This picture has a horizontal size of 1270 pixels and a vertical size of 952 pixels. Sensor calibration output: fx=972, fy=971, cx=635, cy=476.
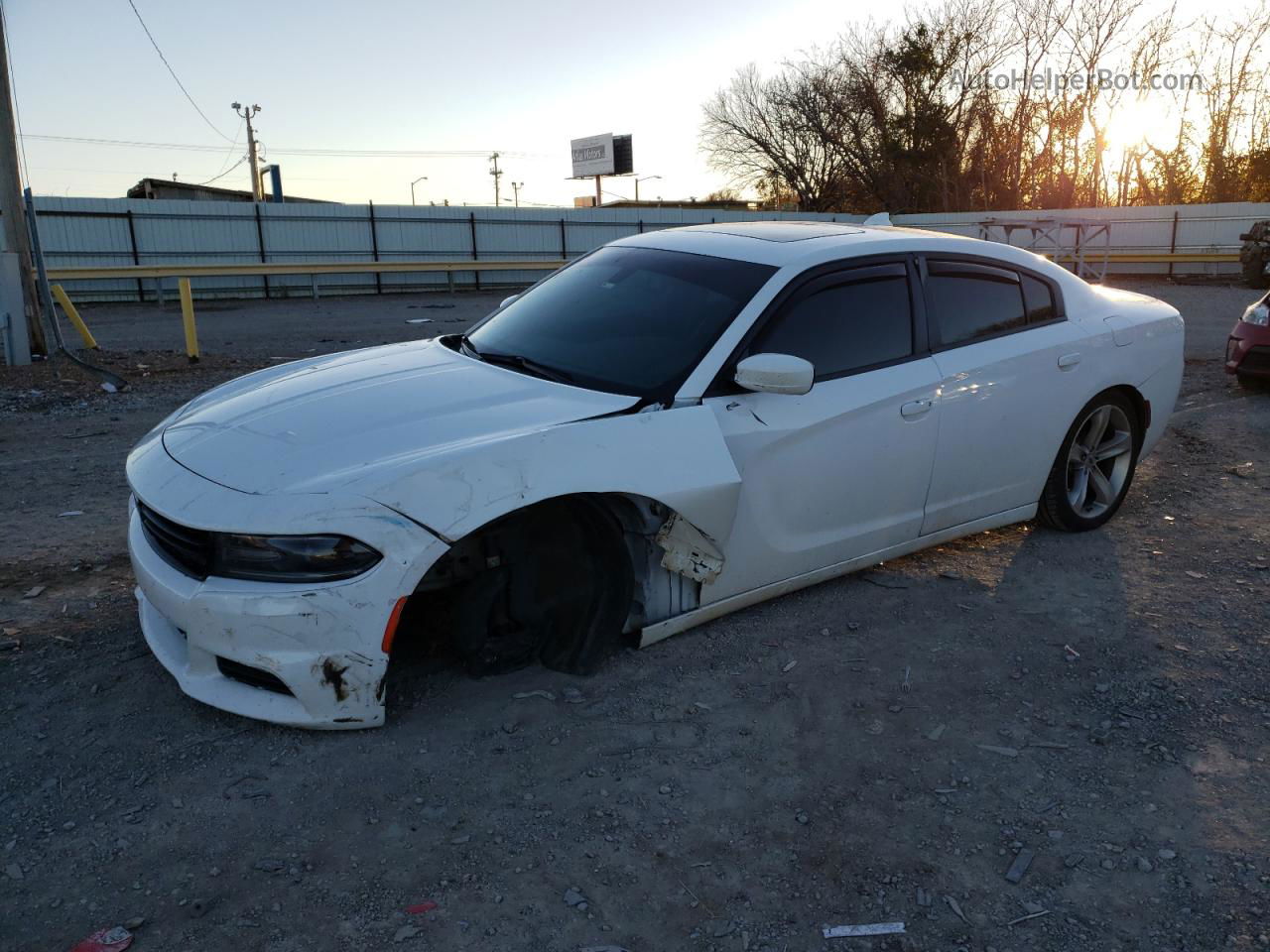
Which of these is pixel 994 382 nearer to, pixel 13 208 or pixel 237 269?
pixel 13 208

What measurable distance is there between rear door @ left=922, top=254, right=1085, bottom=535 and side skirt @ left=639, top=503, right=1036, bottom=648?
53 millimetres

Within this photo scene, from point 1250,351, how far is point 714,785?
8189 mm

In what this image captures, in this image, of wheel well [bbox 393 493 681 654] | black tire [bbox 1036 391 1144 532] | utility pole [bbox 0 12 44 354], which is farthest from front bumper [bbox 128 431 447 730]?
utility pole [bbox 0 12 44 354]

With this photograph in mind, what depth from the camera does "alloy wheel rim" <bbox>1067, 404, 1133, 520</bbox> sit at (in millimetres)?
5012

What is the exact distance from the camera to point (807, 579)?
399cm

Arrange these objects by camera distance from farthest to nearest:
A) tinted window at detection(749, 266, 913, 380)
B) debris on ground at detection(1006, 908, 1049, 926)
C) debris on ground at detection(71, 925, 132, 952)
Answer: tinted window at detection(749, 266, 913, 380) < debris on ground at detection(1006, 908, 1049, 926) < debris on ground at detection(71, 925, 132, 952)

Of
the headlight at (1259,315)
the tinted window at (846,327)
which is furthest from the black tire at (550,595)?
the headlight at (1259,315)

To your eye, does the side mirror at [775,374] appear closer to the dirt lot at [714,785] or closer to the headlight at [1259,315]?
the dirt lot at [714,785]

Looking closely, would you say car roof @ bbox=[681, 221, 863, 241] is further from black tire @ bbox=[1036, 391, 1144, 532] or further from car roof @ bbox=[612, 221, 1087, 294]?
black tire @ bbox=[1036, 391, 1144, 532]

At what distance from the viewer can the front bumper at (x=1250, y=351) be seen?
8703mm

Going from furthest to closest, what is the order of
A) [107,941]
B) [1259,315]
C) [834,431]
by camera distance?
[1259,315] < [834,431] < [107,941]

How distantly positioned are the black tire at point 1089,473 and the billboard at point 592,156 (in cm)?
5427

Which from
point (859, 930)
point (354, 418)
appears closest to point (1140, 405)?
point (859, 930)

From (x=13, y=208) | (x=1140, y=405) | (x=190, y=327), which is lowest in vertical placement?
(x=1140, y=405)
